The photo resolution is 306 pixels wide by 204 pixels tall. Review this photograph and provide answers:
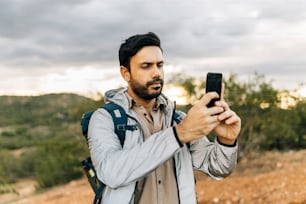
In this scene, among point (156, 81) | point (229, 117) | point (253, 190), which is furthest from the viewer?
point (253, 190)

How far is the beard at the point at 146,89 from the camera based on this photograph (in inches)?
96.7

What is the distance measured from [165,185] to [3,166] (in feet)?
73.6

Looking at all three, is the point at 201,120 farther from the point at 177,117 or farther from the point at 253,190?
the point at 253,190

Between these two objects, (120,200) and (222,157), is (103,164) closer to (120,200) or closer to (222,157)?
(120,200)

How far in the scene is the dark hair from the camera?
96.6 inches

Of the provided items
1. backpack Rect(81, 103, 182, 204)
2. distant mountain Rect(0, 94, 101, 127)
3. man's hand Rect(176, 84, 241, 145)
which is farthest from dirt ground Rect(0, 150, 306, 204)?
distant mountain Rect(0, 94, 101, 127)

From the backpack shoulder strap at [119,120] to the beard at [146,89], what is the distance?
0.11m

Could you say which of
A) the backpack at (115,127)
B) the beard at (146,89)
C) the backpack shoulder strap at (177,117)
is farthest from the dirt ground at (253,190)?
the beard at (146,89)

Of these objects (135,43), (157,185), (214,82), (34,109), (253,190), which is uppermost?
(135,43)

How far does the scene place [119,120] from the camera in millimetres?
2400

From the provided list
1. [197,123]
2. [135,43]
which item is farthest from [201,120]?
[135,43]

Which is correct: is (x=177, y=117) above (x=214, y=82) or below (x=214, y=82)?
below

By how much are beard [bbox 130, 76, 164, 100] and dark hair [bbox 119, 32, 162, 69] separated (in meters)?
0.09

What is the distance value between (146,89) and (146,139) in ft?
0.68
